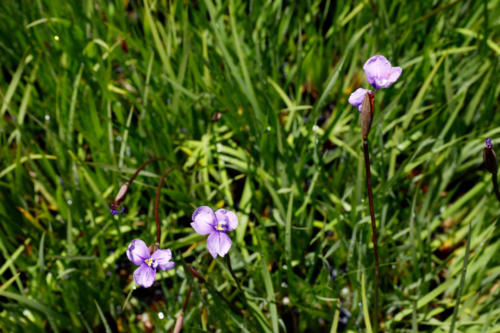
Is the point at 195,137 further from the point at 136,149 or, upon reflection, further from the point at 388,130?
the point at 388,130

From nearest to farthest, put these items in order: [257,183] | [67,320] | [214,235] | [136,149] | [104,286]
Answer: [214,235] → [67,320] → [104,286] → [136,149] → [257,183]

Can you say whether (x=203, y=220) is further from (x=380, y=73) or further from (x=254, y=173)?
(x=254, y=173)

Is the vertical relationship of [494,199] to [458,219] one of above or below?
above

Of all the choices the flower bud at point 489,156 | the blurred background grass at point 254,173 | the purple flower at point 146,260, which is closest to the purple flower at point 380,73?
the flower bud at point 489,156

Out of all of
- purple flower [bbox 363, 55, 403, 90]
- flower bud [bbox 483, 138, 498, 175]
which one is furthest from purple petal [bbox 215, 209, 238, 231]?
flower bud [bbox 483, 138, 498, 175]

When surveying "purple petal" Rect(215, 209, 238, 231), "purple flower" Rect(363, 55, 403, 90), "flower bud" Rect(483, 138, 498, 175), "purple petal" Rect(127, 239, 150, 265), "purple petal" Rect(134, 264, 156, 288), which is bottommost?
"purple petal" Rect(134, 264, 156, 288)

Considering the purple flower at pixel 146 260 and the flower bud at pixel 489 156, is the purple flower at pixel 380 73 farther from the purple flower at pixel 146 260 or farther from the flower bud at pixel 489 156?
the purple flower at pixel 146 260

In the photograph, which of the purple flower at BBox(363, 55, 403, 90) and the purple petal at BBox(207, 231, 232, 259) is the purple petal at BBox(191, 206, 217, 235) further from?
the purple flower at BBox(363, 55, 403, 90)

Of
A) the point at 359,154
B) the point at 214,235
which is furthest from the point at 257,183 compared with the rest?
the point at 214,235
